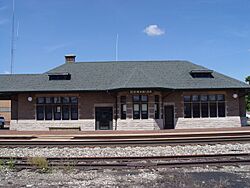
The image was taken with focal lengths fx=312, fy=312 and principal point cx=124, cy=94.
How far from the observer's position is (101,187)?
7848mm

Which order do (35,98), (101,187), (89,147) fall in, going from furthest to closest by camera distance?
(35,98)
(89,147)
(101,187)

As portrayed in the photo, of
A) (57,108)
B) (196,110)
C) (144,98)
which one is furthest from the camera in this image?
(57,108)

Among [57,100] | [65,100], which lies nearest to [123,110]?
[65,100]

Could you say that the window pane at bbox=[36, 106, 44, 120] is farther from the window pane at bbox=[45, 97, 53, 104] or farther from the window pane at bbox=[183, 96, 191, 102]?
the window pane at bbox=[183, 96, 191, 102]

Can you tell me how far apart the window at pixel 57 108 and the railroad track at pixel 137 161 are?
55.2ft

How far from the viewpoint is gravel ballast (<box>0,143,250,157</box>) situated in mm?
13203

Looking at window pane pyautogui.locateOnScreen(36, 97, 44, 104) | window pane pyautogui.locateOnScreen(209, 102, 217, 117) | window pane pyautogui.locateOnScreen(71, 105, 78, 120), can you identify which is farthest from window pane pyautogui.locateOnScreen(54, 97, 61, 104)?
window pane pyautogui.locateOnScreen(209, 102, 217, 117)

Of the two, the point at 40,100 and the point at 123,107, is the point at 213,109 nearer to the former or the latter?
the point at 123,107

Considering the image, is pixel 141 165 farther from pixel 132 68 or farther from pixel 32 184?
pixel 132 68

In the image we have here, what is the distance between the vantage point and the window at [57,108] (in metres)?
28.8

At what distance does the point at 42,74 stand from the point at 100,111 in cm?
823

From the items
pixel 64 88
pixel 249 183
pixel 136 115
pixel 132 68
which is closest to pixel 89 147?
pixel 249 183

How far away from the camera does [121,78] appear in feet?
100.0

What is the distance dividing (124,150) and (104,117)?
14.8 meters
